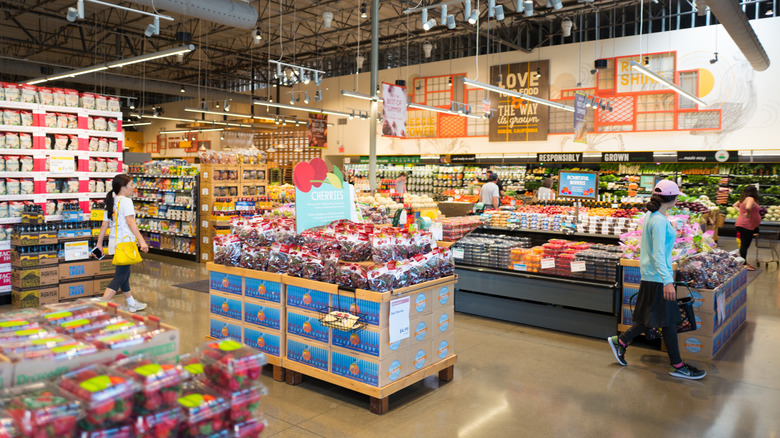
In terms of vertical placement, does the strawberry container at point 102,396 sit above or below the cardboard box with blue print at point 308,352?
above

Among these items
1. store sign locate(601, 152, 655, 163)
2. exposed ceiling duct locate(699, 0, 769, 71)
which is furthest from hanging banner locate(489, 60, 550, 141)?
exposed ceiling duct locate(699, 0, 769, 71)

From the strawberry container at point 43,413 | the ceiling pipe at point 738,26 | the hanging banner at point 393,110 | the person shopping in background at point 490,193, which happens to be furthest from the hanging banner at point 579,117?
the strawberry container at point 43,413

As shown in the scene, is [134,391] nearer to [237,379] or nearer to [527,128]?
[237,379]

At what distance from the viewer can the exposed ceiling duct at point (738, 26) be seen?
9508 mm

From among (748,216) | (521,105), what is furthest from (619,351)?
(521,105)

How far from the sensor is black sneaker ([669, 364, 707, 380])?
4676 mm

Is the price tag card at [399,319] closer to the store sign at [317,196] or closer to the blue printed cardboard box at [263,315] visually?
the blue printed cardboard box at [263,315]

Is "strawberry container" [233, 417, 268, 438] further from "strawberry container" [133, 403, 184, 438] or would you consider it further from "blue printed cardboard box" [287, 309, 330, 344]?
"blue printed cardboard box" [287, 309, 330, 344]

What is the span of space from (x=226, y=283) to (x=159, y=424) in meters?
3.32

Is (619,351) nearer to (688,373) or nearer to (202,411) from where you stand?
(688,373)

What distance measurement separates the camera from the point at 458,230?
297 inches

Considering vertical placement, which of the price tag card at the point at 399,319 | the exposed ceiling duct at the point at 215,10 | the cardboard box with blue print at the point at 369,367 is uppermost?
the exposed ceiling duct at the point at 215,10

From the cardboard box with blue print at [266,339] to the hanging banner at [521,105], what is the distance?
13.6 meters

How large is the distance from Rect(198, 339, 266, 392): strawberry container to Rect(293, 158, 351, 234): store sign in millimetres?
2915
